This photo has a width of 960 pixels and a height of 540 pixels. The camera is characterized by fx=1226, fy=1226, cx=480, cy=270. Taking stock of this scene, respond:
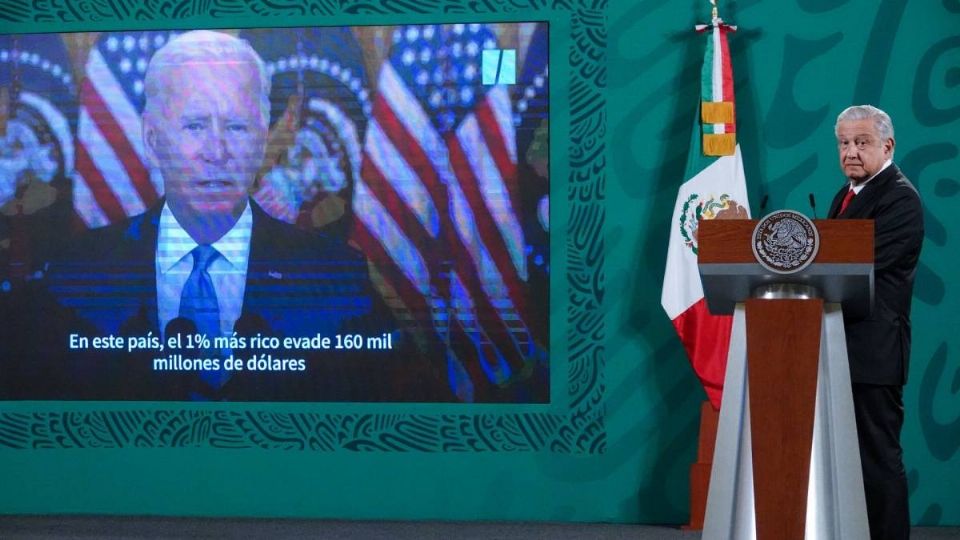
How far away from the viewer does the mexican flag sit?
521 centimetres

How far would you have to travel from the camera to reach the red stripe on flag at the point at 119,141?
557 cm

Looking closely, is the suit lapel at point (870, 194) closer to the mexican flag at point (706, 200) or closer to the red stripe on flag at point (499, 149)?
the mexican flag at point (706, 200)

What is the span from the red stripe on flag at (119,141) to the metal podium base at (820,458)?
317cm

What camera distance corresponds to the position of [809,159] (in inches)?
212

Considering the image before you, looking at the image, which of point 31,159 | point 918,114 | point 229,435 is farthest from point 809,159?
point 31,159

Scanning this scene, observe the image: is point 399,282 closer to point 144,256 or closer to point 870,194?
point 144,256

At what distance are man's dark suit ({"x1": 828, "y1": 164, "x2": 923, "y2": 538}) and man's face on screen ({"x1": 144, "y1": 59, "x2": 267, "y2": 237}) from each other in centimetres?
292

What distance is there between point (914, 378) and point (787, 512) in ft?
7.74

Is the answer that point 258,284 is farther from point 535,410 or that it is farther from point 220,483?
point 535,410

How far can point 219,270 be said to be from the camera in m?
5.53

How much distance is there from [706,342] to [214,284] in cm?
220

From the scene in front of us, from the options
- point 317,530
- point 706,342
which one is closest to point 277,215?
point 317,530

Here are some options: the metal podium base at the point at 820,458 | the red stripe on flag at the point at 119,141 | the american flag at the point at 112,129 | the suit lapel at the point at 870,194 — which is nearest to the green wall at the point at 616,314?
the american flag at the point at 112,129

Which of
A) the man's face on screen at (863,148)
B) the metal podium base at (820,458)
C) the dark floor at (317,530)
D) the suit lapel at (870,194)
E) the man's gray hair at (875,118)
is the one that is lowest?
the dark floor at (317,530)
